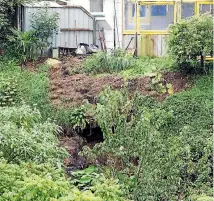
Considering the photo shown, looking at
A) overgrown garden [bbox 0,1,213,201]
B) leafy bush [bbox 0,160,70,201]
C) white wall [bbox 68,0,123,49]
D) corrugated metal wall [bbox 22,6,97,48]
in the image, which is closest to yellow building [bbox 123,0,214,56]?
white wall [bbox 68,0,123,49]

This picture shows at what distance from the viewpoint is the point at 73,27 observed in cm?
1612

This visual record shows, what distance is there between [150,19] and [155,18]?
0.13m

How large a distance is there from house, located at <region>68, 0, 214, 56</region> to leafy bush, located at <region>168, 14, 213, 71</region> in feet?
7.17

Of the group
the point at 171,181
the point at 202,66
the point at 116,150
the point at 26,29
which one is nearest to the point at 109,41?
the point at 26,29

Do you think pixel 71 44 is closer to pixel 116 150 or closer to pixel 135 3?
pixel 135 3

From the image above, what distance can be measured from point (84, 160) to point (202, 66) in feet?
12.4

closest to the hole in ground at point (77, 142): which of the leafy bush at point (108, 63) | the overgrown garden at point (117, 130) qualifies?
the overgrown garden at point (117, 130)

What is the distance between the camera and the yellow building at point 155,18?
50.6ft

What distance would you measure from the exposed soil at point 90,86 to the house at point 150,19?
2233 mm

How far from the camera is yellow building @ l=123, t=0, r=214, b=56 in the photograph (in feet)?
50.6

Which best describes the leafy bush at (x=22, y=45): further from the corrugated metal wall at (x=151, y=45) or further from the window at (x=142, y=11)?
the window at (x=142, y=11)

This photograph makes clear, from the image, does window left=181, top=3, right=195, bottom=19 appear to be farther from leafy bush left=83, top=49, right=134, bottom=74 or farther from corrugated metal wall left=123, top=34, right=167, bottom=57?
leafy bush left=83, top=49, right=134, bottom=74

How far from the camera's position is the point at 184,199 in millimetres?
8891

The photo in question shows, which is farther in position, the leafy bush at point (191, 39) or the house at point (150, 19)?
the house at point (150, 19)
